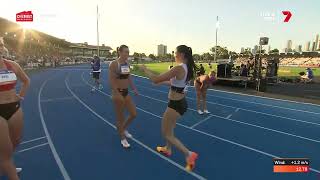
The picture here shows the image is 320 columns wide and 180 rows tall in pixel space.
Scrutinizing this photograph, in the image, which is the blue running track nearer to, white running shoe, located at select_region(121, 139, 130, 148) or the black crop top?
white running shoe, located at select_region(121, 139, 130, 148)

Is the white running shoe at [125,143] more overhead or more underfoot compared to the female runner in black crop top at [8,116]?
more underfoot

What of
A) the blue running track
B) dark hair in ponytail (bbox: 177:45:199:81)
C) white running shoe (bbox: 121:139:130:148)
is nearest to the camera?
dark hair in ponytail (bbox: 177:45:199:81)

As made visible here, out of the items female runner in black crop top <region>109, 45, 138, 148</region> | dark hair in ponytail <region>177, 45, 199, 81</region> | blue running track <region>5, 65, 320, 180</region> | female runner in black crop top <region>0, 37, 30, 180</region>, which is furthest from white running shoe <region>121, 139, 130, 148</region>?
female runner in black crop top <region>0, 37, 30, 180</region>

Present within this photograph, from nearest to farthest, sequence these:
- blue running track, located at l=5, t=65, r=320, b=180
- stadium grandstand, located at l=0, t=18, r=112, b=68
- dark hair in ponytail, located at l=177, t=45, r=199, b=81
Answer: dark hair in ponytail, located at l=177, t=45, r=199, b=81 < blue running track, located at l=5, t=65, r=320, b=180 < stadium grandstand, located at l=0, t=18, r=112, b=68

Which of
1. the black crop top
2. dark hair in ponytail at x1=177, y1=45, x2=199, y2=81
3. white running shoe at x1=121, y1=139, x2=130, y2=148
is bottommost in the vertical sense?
white running shoe at x1=121, y1=139, x2=130, y2=148

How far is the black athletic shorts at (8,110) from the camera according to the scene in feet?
11.6

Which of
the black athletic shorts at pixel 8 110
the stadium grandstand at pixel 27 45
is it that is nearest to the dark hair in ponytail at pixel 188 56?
the black athletic shorts at pixel 8 110

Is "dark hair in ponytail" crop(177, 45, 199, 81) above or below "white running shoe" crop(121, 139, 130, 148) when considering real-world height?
above

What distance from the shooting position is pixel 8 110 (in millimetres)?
3609

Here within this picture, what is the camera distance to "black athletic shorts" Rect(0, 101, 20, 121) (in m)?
3.55

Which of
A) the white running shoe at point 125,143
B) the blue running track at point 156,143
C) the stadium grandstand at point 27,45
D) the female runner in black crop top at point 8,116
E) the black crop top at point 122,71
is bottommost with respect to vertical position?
the blue running track at point 156,143

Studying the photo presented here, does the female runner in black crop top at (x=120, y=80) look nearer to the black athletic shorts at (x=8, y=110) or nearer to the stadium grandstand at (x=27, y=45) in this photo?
the black athletic shorts at (x=8, y=110)

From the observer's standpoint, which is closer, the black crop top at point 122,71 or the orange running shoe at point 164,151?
the orange running shoe at point 164,151

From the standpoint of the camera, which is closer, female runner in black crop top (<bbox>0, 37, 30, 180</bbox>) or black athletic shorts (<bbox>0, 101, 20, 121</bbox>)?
female runner in black crop top (<bbox>0, 37, 30, 180</bbox>)
